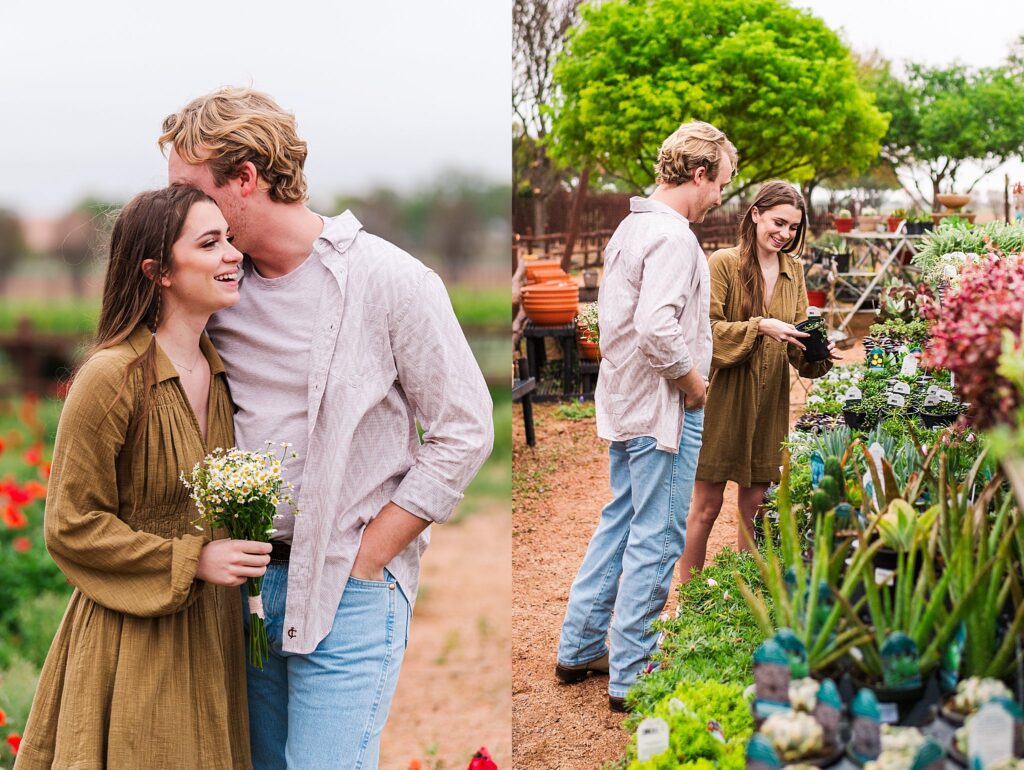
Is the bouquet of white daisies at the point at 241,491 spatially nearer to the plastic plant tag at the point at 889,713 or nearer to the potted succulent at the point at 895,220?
the plastic plant tag at the point at 889,713

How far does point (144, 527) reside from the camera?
1781mm

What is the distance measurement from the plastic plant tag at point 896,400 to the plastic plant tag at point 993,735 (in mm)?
2047

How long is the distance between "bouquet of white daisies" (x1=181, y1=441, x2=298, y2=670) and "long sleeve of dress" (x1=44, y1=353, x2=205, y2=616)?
0.09 m

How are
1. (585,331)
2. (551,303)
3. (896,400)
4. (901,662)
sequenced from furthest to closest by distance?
(551,303)
(585,331)
(896,400)
(901,662)

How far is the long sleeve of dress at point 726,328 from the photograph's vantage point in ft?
12.0

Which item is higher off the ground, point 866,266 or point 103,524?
point 866,266

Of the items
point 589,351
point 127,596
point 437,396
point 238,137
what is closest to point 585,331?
point 589,351

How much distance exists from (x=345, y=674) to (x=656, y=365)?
5.09 ft

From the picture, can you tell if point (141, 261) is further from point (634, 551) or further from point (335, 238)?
point (634, 551)

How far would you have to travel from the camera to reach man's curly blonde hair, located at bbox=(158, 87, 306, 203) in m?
1.78

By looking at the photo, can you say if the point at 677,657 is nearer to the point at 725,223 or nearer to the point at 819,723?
the point at 819,723

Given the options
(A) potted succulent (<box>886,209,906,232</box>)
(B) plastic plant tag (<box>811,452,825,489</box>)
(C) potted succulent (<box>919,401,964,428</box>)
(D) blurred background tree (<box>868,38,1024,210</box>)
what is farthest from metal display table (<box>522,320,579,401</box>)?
(D) blurred background tree (<box>868,38,1024,210</box>)

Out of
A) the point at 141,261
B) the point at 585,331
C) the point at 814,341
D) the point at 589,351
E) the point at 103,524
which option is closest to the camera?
the point at 103,524

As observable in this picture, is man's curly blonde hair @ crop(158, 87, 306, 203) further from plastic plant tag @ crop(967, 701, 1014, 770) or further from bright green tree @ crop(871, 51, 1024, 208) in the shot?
bright green tree @ crop(871, 51, 1024, 208)
